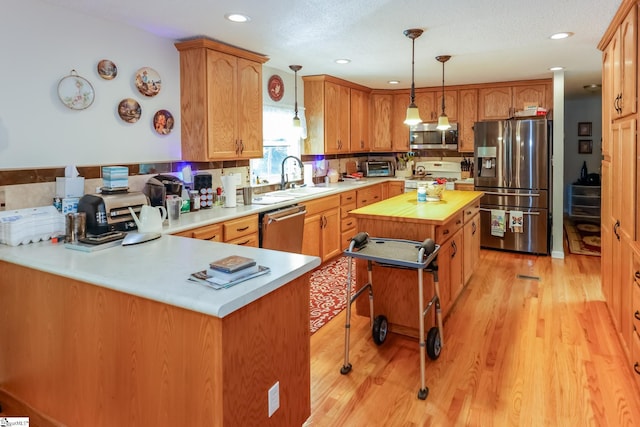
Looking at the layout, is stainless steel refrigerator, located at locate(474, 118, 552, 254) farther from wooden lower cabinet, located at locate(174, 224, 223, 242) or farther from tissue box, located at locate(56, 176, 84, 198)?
tissue box, located at locate(56, 176, 84, 198)

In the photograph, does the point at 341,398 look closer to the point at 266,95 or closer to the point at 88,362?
the point at 88,362

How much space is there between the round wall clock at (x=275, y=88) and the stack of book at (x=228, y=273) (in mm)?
3427

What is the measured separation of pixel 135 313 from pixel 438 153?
18.8 ft

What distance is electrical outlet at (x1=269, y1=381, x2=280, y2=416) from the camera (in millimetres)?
1834

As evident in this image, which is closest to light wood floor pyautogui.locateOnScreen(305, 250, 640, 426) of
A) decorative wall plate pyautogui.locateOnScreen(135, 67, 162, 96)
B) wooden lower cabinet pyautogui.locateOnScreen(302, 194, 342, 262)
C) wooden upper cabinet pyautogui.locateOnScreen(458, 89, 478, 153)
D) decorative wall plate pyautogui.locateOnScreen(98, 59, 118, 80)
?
wooden lower cabinet pyautogui.locateOnScreen(302, 194, 342, 262)

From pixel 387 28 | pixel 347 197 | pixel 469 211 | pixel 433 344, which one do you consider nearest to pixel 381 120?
pixel 347 197

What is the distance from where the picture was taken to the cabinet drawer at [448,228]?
307cm

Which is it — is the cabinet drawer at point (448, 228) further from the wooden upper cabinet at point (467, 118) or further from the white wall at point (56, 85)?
the wooden upper cabinet at point (467, 118)

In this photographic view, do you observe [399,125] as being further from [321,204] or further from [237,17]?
[237,17]

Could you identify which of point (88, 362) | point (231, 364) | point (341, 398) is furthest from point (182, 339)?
point (341, 398)

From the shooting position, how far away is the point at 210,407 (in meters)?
1.58

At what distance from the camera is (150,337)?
1.74 metres

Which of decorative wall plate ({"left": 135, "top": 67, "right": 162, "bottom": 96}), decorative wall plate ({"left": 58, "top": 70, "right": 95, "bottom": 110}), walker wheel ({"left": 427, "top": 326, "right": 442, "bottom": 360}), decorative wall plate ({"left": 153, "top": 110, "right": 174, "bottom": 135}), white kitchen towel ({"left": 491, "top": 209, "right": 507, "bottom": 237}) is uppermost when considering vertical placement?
decorative wall plate ({"left": 135, "top": 67, "right": 162, "bottom": 96})

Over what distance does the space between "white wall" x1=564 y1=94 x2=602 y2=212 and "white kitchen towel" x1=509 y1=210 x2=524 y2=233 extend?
3672mm
